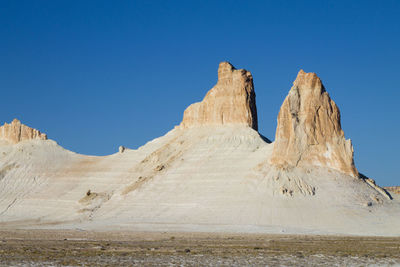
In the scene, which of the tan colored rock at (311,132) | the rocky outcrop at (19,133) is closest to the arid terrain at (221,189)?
the tan colored rock at (311,132)

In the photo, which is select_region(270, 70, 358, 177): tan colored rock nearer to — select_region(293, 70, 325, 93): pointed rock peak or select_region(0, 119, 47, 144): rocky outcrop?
select_region(293, 70, 325, 93): pointed rock peak

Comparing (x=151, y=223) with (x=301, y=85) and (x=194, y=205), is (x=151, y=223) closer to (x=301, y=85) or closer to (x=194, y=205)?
(x=194, y=205)

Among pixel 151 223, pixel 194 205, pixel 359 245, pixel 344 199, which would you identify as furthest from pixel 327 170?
pixel 359 245

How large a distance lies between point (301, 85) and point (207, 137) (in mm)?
15066

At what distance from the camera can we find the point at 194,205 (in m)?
56.1

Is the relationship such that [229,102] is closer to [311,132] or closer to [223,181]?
[223,181]

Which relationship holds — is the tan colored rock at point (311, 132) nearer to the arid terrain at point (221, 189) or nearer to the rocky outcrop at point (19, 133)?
the arid terrain at point (221, 189)

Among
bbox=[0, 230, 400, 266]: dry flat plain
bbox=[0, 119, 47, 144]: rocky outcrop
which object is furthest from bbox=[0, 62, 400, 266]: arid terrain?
bbox=[0, 119, 47, 144]: rocky outcrop

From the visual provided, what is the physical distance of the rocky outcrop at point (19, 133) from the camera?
86.8 m

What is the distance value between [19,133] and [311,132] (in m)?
48.8

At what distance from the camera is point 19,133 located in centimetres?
8725

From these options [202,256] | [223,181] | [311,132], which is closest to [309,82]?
[311,132]

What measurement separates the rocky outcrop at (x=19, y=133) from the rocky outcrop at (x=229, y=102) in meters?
26.2

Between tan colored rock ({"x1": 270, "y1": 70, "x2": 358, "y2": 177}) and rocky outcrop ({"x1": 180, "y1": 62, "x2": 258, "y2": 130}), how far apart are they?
12768 millimetres
